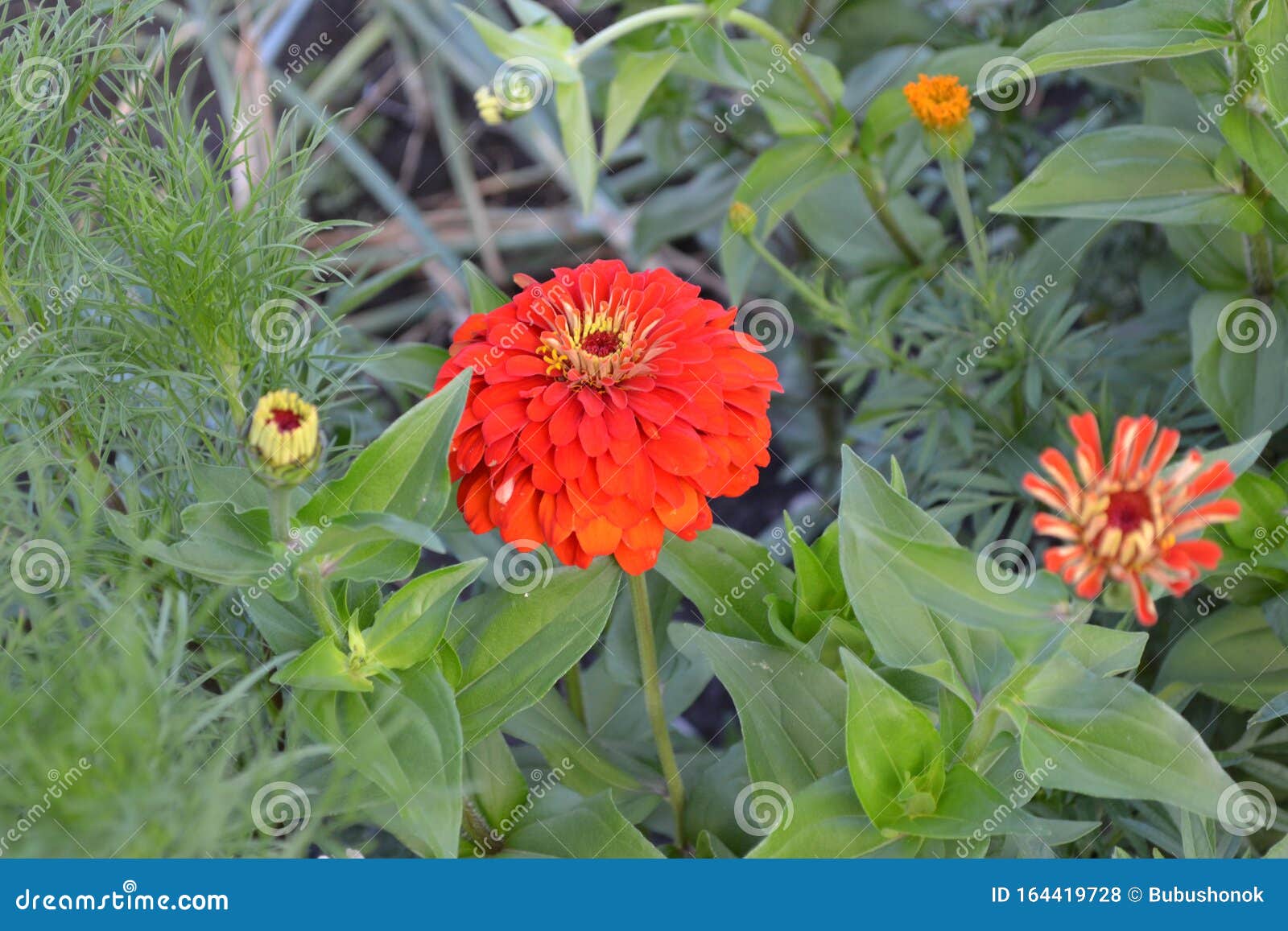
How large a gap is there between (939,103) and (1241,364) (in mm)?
247

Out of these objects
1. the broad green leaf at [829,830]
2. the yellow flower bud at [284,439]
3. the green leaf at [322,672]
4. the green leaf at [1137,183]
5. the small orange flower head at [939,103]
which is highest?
the small orange flower head at [939,103]

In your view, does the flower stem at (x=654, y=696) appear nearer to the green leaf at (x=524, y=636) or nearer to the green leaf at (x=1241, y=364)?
the green leaf at (x=524, y=636)

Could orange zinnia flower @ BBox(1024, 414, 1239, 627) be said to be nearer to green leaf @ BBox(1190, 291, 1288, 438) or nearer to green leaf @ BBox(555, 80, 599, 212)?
green leaf @ BBox(1190, 291, 1288, 438)

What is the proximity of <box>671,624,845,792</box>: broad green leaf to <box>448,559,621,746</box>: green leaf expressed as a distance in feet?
0.16

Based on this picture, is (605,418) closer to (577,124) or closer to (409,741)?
(409,741)

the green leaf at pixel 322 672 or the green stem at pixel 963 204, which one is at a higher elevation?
the green stem at pixel 963 204

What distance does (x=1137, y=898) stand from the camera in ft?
1.61

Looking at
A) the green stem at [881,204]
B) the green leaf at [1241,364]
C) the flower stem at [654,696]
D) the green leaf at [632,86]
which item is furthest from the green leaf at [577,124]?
the green leaf at [1241,364]

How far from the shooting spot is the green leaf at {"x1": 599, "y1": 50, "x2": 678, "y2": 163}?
31.6 inches

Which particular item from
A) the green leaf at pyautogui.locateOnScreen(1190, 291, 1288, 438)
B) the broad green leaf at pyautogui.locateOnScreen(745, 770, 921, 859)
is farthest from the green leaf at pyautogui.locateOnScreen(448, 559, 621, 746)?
the green leaf at pyautogui.locateOnScreen(1190, 291, 1288, 438)

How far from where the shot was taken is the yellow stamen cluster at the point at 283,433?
41 cm

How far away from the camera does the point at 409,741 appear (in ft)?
1.65

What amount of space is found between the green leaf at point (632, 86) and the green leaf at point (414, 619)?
401mm

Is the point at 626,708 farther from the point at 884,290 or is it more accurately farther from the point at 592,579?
the point at 884,290
